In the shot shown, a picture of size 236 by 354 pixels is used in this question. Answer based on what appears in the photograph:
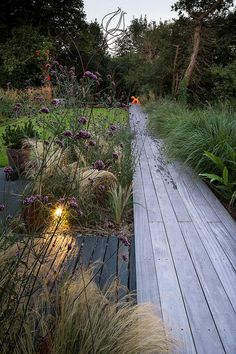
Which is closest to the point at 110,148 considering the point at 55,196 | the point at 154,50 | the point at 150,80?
the point at 55,196

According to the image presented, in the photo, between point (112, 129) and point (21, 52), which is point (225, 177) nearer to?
point (112, 129)

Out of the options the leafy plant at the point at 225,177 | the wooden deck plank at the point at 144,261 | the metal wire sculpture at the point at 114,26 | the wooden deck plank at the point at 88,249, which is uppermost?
the metal wire sculpture at the point at 114,26

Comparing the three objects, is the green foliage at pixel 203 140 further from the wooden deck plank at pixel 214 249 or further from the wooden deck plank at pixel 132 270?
the wooden deck plank at pixel 132 270

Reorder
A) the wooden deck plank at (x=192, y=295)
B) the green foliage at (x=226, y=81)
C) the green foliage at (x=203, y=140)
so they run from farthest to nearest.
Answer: the green foliage at (x=226, y=81)
the green foliage at (x=203, y=140)
the wooden deck plank at (x=192, y=295)

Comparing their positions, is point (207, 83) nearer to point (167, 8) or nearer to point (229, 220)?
point (167, 8)

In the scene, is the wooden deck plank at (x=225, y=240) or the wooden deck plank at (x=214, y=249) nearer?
the wooden deck plank at (x=214, y=249)

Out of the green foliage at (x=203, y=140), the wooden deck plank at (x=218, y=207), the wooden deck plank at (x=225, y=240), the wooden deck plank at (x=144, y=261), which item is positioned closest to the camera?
the wooden deck plank at (x=144, y=261)

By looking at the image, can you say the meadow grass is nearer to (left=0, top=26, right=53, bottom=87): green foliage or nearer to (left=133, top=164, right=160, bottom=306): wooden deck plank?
(left=133, top=164, right=160, bottom=306): wooden deck plank

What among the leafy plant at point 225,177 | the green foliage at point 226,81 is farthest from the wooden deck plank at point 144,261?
the green foliage at point 226,81

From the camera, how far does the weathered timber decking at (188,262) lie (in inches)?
57.6

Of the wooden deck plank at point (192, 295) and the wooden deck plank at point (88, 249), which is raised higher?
the wooden deck plank at point (192, 295)

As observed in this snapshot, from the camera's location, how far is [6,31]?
717 inches

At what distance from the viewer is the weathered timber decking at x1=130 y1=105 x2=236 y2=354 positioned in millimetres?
1464

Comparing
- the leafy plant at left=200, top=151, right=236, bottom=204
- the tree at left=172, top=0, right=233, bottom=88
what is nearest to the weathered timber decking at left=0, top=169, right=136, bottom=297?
the leafy plant at left=200, top=151, right=236, bottom=204
